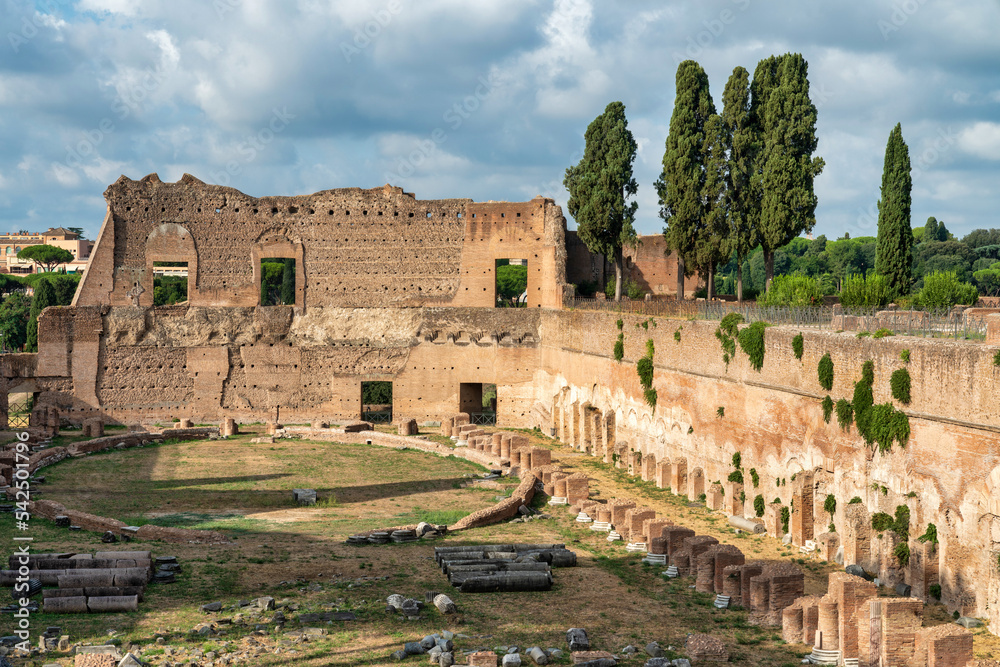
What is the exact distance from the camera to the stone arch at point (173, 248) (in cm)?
3039

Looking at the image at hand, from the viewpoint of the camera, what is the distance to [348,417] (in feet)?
98.7

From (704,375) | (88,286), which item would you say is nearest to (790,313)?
(704,375)

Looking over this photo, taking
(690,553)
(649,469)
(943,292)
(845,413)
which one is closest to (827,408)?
(845,413)

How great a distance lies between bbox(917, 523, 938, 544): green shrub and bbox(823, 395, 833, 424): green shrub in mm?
2669

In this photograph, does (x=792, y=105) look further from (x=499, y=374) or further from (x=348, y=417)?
(x=348, y=417)

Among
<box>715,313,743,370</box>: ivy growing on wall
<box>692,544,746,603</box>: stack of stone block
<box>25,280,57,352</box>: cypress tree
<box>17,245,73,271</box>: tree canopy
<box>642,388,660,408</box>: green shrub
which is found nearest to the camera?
<box>692,544,746,603</box>: stack of stone block

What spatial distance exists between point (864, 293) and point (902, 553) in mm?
8438

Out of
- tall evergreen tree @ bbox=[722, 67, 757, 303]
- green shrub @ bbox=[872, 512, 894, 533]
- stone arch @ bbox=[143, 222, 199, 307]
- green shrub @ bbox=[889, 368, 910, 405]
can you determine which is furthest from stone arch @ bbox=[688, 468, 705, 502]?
stone arch @ bbox=[143, 222, 199, 307]

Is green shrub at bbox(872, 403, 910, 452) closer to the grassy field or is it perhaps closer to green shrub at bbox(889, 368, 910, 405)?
green shrub at bbox(889, 368, 910, 405)

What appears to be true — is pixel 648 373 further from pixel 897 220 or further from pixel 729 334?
pixel 897 220

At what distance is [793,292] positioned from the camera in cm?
2141

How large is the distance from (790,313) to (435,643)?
32.1 feet

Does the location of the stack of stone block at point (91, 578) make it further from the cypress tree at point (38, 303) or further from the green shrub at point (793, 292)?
the cypress tree at point (38, 303)

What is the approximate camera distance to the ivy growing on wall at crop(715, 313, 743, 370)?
60.4 feet
